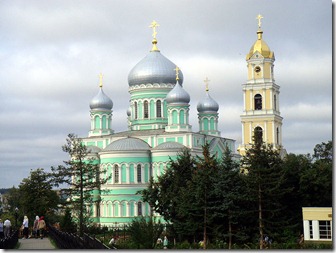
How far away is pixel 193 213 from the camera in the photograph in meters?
29.2

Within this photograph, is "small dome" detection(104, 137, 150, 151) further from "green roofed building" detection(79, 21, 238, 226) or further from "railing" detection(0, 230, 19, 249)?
"railing" detection(0, 230, 19, 249)

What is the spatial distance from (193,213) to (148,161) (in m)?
23.6

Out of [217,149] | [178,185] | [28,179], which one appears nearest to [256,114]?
[217,149]

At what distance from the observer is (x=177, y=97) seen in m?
53.8

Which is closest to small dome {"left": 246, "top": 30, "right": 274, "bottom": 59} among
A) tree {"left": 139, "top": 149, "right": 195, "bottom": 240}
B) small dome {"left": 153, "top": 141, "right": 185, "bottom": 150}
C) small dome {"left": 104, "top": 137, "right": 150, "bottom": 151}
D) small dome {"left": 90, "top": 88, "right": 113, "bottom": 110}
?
small dome {"left": 153, "top": 141, "right": 185, "bottom": 150}

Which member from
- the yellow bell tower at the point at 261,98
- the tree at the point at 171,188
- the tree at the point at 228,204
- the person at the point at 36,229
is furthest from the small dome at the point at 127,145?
the person at the point at 36,229

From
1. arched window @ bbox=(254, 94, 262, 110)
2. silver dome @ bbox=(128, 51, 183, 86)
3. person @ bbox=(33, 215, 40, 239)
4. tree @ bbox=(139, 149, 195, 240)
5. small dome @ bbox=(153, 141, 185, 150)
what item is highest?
silver dome @ bbox=(128, 51, 183, 86)

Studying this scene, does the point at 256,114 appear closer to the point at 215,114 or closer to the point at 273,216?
the point at 215,114

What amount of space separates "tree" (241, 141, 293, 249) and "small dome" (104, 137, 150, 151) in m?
23.1

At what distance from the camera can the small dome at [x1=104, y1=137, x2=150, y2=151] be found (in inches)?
2068

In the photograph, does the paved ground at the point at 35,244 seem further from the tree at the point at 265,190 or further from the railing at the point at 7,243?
the tree at the point at 265,190

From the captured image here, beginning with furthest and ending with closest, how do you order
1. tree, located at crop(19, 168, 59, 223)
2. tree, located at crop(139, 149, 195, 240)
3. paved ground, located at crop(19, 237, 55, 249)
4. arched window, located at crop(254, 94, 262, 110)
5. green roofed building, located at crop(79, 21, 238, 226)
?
1. arched window, located at crop(254, 94, 262, 110)
2. green roofed building, located at crop(79, 21, 238, 226)
3. tree, located at crop(19, 168, 59, 223)
4. tree, located at crop(139, 149, 195, 240)
5. paved ground, located at crop(19, 237, 55, 249)

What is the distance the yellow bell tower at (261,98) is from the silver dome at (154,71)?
581cm

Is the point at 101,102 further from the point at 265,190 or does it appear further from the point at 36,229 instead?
the point at 36,229
